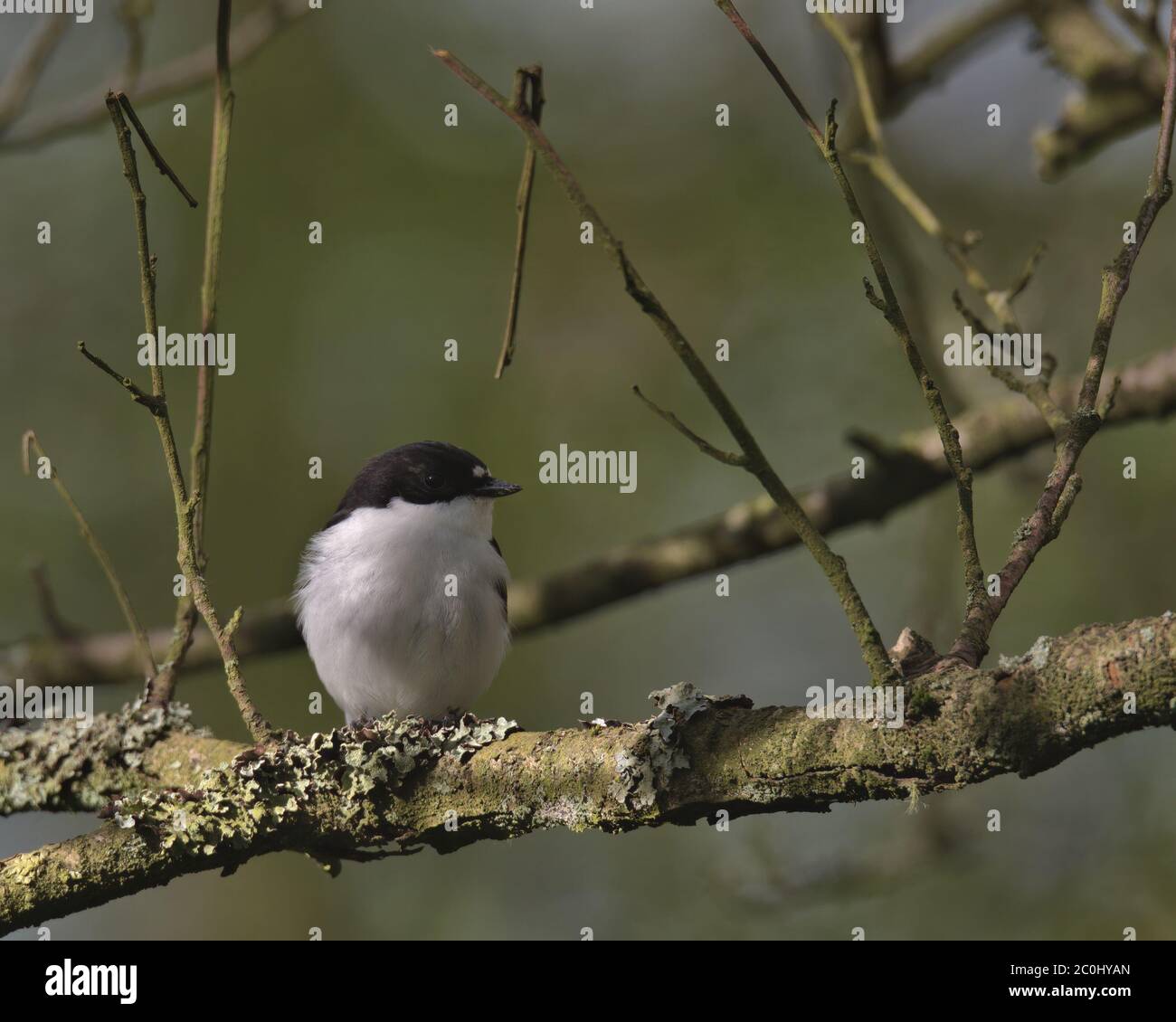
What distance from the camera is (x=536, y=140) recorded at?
2432 mm

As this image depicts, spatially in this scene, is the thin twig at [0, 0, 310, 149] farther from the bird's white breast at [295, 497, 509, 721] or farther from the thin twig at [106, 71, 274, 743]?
the thin twig at [106, 71, 274, 743]

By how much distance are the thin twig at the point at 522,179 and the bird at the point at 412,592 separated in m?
2.29

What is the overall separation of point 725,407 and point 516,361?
720 centimetres

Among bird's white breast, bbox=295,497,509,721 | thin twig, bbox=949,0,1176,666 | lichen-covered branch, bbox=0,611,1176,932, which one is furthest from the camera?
bird's white breast, bbox=295,497,509,721

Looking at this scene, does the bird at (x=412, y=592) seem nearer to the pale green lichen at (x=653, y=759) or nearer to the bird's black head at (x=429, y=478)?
the bird's black head at (x=429, y=478)

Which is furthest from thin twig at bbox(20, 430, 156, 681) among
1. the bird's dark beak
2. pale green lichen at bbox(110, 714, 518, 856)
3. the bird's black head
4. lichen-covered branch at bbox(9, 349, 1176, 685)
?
the bird's dark beak

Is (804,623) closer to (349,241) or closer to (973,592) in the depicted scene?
(349,241)

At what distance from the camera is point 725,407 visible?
93.0 inches

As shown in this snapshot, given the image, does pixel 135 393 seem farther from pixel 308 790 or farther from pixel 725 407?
pixel 725 407

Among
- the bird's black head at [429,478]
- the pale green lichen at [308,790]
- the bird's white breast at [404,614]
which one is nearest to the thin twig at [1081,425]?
the pale green lichen at [308,790]

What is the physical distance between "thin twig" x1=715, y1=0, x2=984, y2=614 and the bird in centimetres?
313

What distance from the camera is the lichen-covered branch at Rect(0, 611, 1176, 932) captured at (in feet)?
7.34

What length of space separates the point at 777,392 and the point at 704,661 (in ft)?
6.89

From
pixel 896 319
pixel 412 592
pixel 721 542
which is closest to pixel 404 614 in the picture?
pixel 412 592
